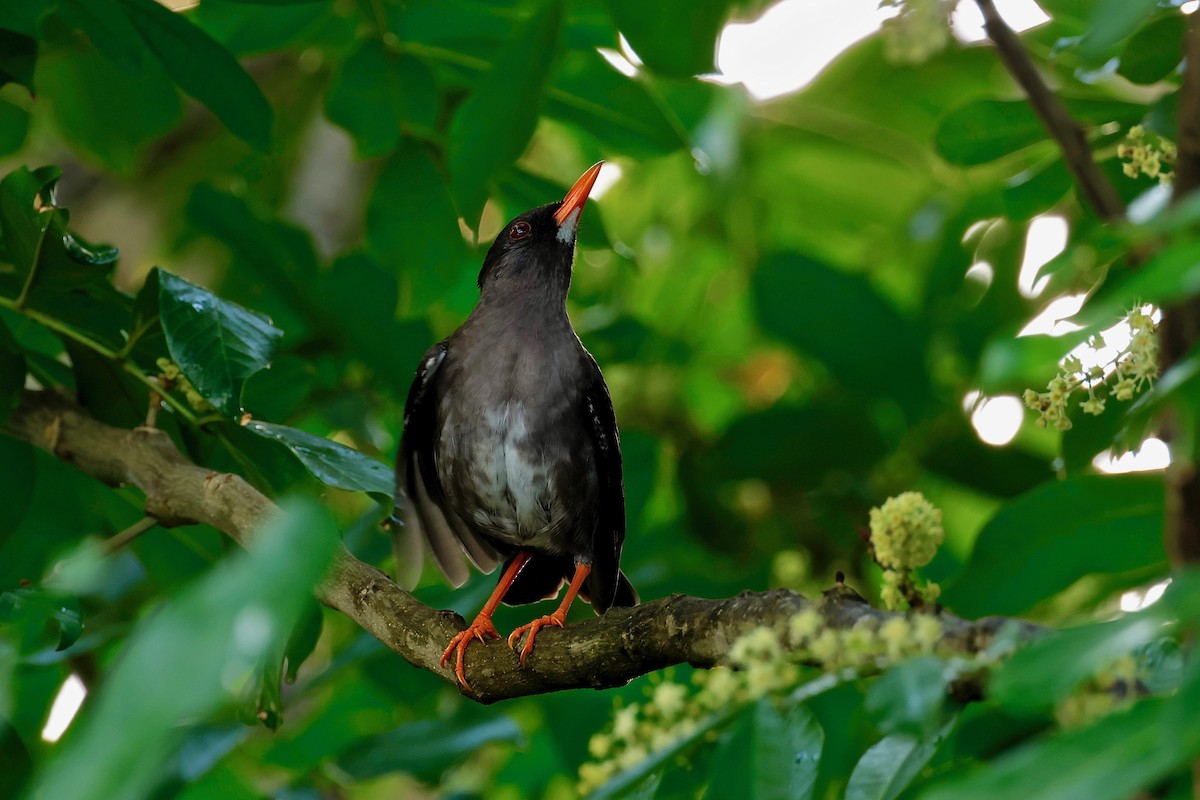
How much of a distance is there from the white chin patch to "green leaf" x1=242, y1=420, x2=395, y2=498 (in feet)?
4.97

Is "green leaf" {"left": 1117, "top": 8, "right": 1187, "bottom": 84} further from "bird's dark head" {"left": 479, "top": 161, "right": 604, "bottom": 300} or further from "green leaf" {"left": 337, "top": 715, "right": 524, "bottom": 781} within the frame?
"green leaf" {"left": 337, "top": 715, "right": 524, "bottom": 781}

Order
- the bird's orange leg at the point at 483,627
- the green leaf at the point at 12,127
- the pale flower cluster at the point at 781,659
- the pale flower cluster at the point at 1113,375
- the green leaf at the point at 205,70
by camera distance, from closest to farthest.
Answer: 1. the pale flower cluster at the point at 781,659
2. the pale flower cluster at the point at 1113,375
3. the bird's orange leg at the point at 483,627
4. the green leaf at the point at 205,70
5. the green leaf at the point at 12,127

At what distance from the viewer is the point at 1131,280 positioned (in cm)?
111

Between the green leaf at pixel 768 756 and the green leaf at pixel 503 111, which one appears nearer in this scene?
the green leaf at pixel 768 756

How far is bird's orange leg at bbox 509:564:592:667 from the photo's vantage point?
2533 mm

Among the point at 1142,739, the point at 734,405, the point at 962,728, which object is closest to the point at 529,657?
the point at 962,728

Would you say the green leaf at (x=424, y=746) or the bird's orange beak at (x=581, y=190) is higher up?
the bird's orange beak at (x=581, y=190)

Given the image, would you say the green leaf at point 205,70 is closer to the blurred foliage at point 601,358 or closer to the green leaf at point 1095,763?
the blurred foliage at point 601,358

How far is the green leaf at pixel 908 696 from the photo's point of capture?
136 centimetres

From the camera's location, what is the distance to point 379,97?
3.33 m

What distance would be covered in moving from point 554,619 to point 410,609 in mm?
662

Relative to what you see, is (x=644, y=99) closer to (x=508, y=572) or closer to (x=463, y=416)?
(x=463, y=416)

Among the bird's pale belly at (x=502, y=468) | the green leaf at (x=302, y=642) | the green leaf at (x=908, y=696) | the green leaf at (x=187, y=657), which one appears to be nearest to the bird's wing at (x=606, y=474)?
the bird's pale belly at (x=502, y=468)

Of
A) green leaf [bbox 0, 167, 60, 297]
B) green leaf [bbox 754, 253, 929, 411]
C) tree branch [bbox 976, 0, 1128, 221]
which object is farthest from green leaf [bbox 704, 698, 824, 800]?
green leaf [bbox 754, 253, 929, 411]
